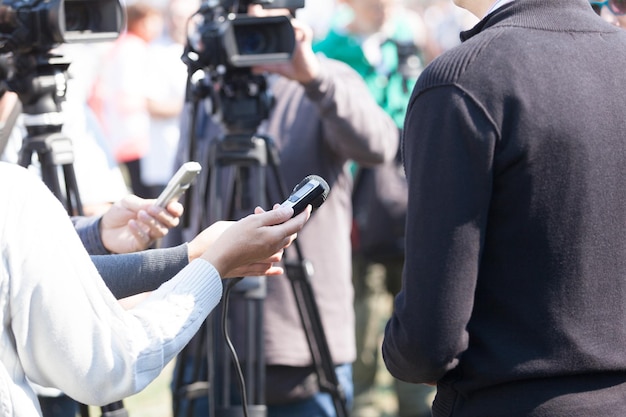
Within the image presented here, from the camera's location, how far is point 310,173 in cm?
304

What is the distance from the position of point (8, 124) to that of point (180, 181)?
2.54 feet

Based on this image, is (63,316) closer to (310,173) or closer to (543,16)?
(543,16)

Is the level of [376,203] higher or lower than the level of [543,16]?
lower

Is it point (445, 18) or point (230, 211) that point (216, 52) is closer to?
point (230, 211)

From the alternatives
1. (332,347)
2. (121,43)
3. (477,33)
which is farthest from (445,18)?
(477,33)

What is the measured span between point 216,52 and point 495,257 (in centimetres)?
129

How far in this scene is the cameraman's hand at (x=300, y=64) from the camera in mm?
2848

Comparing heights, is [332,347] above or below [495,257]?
below

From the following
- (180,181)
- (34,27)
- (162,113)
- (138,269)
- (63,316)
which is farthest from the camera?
(162,113)

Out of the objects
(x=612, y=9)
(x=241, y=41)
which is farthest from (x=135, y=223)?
(x=612, y=9)

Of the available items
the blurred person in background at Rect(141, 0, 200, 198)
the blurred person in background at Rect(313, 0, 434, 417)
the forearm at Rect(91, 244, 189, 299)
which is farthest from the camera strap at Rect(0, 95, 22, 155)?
the blurred person in background at Rect(141, 0, 200, 198)

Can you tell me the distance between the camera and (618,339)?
1693 mm

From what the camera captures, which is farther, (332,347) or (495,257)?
(332,347)

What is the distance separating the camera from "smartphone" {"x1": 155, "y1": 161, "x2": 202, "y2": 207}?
206 centimetres
